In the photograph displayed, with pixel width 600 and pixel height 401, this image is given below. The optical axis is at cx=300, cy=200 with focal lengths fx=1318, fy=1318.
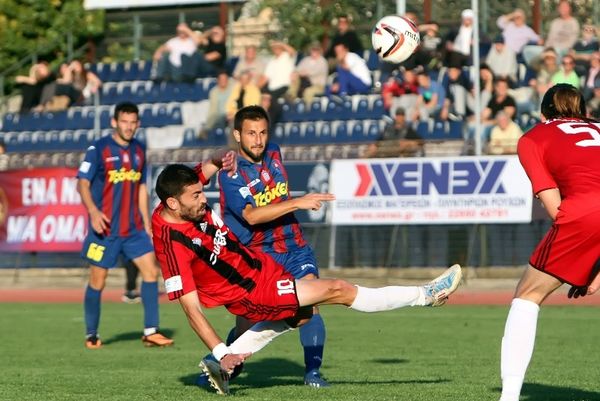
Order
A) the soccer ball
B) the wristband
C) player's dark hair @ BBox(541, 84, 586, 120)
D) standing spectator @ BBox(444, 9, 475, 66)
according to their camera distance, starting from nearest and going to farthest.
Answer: player's dark hair @ BBox(541, 84, 586, 120) → the wristband → the soccer ball → standing spectator @ BBox(444, 9, 475, 66)

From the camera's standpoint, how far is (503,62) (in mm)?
22094

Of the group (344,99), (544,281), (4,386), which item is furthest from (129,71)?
(544,281)

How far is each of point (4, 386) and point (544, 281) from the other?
4.28 m

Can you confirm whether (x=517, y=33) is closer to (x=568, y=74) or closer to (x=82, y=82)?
(x=568, y=74)

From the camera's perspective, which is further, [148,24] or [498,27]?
[148,24]

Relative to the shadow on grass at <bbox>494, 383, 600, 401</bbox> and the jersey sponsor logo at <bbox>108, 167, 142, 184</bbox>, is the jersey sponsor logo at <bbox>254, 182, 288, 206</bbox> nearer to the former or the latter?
the shadow on grass at <bbox>494, 383, 600, 401</bbox>

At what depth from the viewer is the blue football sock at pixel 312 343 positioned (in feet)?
31.5

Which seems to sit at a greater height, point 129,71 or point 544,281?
point 129,71

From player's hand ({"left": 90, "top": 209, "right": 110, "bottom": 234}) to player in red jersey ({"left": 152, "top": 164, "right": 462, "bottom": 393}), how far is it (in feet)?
13.8

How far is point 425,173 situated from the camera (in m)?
19.5

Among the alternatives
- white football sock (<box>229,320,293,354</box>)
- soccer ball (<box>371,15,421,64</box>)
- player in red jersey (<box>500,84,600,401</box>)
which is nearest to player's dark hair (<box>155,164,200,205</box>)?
white football sock (<box>229,320,293,354</box>)

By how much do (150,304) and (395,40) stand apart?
141 inches

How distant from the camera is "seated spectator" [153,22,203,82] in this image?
26.0m

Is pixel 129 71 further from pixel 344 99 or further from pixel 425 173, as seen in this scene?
pixel 425 173
